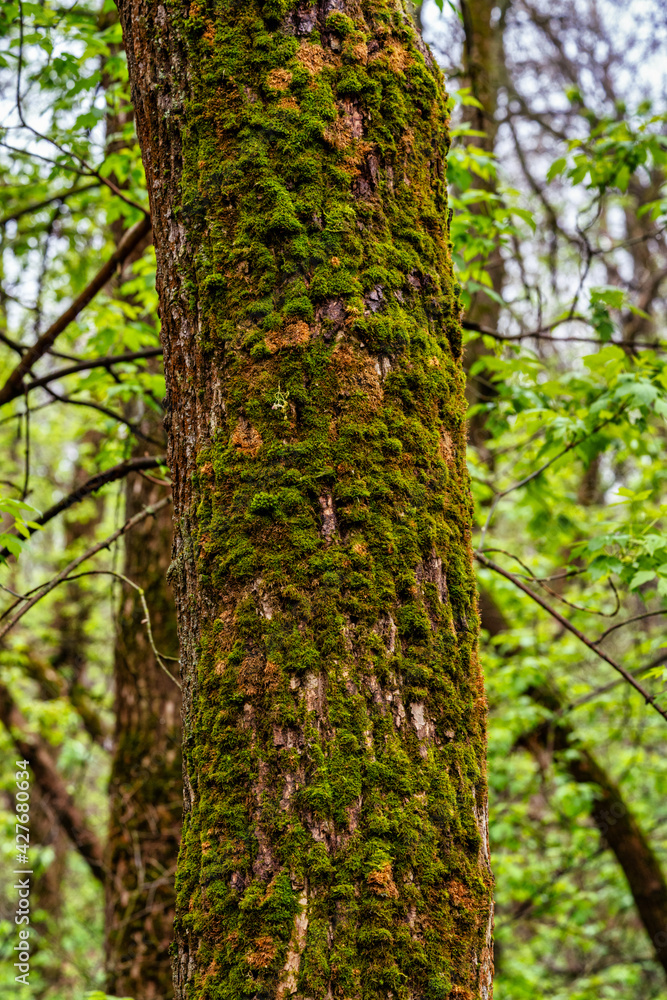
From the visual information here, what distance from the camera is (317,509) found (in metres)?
1.25

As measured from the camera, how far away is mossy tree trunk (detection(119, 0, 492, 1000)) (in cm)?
A: 111

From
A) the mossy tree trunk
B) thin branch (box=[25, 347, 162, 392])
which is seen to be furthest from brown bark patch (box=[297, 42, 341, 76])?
thin branch (box=[25, 347, 162, 392])

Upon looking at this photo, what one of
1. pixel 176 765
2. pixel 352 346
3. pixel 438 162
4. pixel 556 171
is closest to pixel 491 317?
pixel 556 171

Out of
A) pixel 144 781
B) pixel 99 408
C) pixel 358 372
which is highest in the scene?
pixel 99 408

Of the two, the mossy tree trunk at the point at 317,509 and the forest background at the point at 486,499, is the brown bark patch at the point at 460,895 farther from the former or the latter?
the forest background at the point at 486,499

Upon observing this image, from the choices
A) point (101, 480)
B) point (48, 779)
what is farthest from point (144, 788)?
point (48, 779)

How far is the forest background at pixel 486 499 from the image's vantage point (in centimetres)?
309

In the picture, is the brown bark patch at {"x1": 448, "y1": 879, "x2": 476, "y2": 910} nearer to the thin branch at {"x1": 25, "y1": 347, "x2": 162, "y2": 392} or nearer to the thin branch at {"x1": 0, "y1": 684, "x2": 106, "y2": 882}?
the thin branch at {"x1": 25, "y1": 347, "x2": 162, "y2": 392}

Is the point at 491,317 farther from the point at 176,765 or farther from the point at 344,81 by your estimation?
the point at 344,81

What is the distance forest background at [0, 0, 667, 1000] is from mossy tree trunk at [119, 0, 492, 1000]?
846 mm

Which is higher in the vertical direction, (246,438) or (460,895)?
(246,438)

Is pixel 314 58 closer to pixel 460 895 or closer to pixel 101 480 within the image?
pixel 460 895

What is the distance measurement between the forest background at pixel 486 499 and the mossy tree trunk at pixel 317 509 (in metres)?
0.85

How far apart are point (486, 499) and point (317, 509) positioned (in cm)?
467
